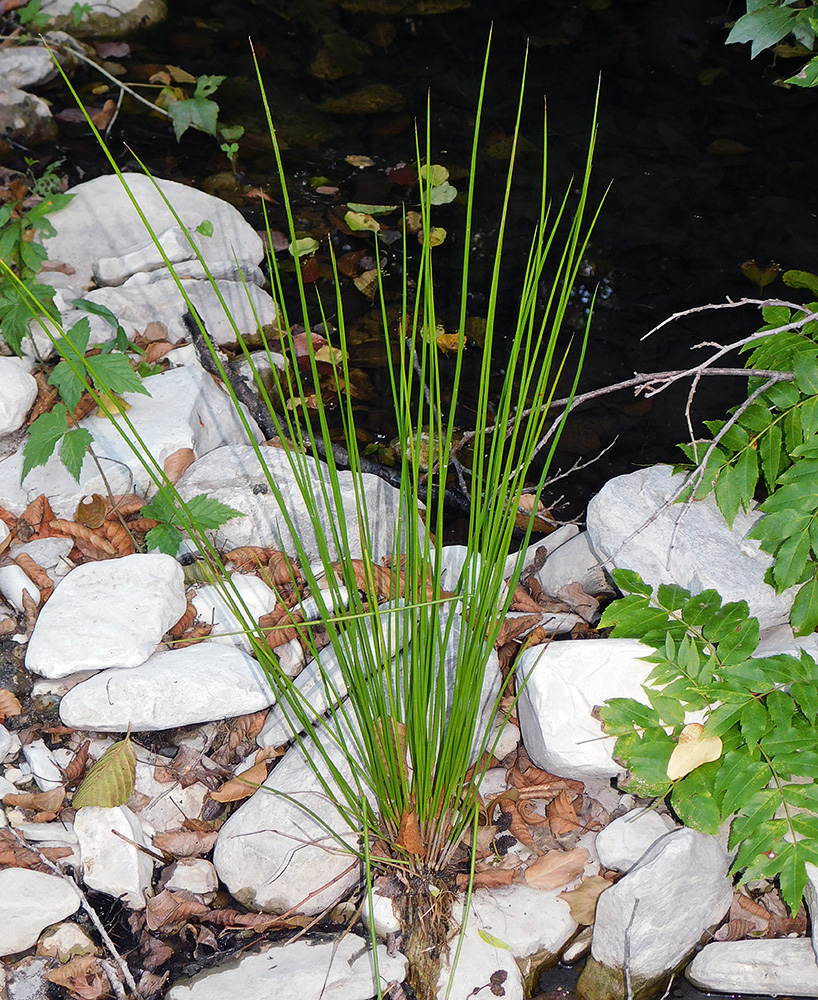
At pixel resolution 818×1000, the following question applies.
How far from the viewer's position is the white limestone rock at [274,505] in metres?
2.30

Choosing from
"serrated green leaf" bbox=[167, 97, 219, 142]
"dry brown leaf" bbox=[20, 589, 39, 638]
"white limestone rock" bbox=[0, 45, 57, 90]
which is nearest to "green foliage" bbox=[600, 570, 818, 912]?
"dry brown leaf" bbox=[20, 589, 39, 638]

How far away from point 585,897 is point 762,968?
0.34 metres

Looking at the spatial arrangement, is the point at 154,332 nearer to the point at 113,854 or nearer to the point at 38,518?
the point at 38,518

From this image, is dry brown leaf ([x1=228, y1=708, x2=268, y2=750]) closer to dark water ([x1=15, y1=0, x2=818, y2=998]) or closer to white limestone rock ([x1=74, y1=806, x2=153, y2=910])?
white limestone rock ([x1=74, y1=806, x2=153, y2=910])

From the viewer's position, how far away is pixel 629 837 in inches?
69.7

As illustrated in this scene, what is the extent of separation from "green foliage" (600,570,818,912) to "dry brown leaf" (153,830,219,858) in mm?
857

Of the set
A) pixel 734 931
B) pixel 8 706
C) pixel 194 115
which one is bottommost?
pixel 734 931

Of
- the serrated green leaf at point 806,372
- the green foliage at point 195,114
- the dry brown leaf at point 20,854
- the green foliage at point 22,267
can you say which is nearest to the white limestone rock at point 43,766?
the dry brown leaf at point 20,854

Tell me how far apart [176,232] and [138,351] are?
897 mm

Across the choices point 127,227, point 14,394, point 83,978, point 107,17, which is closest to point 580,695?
point 83,978

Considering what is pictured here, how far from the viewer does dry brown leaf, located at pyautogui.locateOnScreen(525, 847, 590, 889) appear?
5.66 ft

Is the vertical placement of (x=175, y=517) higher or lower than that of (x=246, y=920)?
higher

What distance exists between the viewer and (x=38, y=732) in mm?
1916

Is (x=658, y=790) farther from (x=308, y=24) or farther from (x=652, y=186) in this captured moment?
(x=308, y=24)
